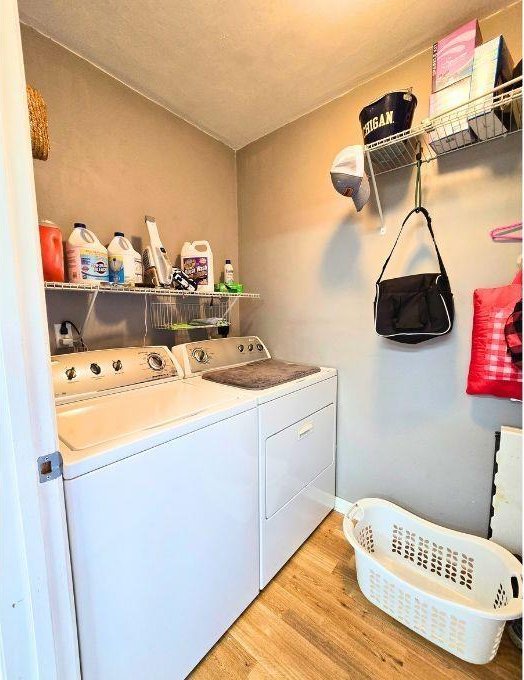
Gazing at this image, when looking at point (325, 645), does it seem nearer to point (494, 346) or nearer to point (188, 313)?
point (494, 346)

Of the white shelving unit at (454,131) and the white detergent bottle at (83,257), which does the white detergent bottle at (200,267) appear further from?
the white shelving unit at (454,131)

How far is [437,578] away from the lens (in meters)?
1.42

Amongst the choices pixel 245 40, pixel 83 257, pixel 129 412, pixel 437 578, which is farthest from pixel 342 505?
pixel 245 40

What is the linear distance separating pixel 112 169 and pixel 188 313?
91 cm

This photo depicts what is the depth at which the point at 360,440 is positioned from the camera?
1.83 metres

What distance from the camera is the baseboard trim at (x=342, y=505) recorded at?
192 centimetres

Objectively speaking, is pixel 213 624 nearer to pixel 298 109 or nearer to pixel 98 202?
pixel 98 202

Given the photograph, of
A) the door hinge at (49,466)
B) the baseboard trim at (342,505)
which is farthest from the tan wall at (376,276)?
the door hinge at (49,466)

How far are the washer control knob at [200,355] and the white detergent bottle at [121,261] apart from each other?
1.71 ft

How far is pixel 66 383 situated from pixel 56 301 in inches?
17.8

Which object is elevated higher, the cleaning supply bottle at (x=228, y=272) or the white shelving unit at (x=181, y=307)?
the cleaning supply bottle at (x=228, y=272)

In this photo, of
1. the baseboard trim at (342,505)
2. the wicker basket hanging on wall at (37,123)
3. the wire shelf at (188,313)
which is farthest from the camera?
the baseboard trim at (342,505)

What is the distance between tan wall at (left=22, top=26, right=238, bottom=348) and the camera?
4.51 feet

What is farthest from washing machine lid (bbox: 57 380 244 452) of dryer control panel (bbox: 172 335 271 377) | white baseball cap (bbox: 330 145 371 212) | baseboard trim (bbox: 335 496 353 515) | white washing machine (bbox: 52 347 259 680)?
baseboard trim (bbox: 335 496 353 515)
